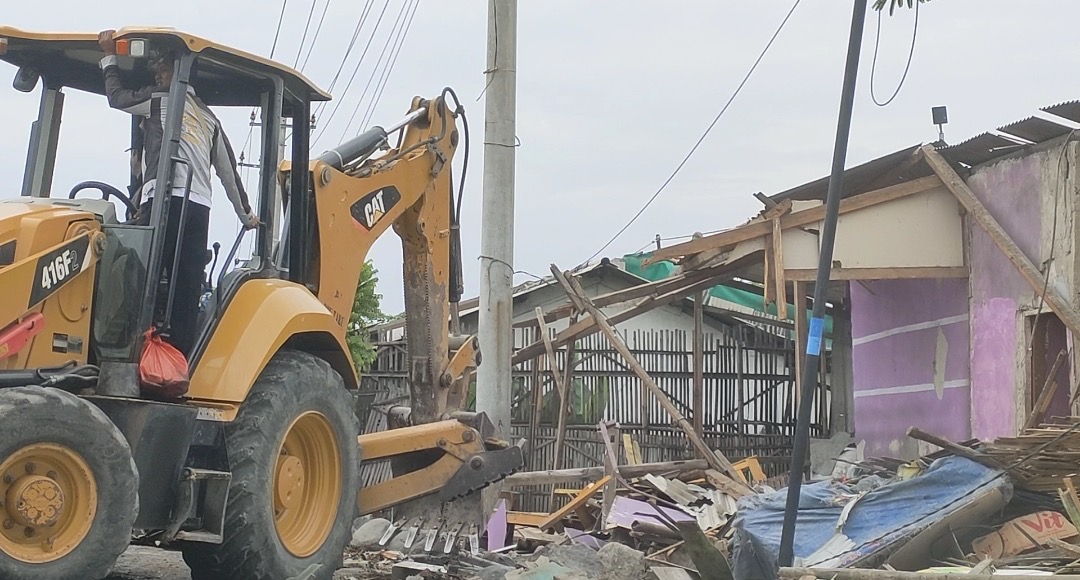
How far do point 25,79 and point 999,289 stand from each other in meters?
8.83

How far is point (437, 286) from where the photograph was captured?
327 inches

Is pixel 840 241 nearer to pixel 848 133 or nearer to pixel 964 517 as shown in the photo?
pixel 964 517

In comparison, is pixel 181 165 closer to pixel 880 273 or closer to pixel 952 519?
pixel 952 519

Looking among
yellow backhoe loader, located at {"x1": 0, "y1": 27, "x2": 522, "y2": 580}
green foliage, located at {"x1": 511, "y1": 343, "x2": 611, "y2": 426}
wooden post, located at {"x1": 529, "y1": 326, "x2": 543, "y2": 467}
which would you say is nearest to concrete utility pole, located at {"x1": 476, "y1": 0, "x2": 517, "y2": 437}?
yellow backhoe loader, located at {"x1": 0, "y1": 27, "x2": 522, "y2": 580}

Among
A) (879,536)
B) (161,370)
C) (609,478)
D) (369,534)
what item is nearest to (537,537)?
(609,478)

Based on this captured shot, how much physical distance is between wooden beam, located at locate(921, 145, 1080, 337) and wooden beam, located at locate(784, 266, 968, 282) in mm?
675

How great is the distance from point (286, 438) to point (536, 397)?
365 inches

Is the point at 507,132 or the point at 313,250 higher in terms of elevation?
the point at 507,132

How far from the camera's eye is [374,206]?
772cm

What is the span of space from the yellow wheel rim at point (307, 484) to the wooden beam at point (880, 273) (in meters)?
6.12

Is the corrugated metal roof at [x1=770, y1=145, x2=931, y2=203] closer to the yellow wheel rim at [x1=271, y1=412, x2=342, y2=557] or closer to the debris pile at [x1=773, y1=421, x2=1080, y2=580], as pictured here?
the debris pile at [x1=773, y1=421, x2=1080, y2=580]

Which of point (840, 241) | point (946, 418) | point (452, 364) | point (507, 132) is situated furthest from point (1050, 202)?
point (452, 364)

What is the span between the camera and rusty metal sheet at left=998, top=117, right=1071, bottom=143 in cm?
1028

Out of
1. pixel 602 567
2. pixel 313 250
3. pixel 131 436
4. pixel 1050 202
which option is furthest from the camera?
pixel 1050 202
